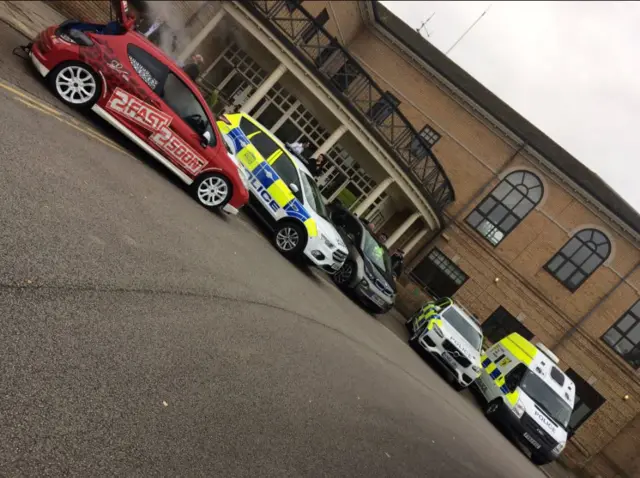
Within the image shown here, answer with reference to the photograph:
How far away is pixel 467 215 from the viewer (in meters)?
24.4

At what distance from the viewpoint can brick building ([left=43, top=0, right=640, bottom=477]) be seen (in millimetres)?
20469

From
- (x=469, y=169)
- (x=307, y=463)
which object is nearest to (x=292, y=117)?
(x=469, y=169)

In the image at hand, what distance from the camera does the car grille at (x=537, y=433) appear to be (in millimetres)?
14180

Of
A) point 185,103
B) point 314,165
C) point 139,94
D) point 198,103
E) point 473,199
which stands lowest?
point 139,94

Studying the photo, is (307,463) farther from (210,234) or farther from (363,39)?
(363,39)

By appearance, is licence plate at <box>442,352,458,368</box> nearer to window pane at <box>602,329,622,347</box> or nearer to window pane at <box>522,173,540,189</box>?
window pane at <box>602,329,622,347</box>

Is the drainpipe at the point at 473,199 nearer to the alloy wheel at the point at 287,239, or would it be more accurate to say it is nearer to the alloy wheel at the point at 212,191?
the alloy wheel at the point at 287,239

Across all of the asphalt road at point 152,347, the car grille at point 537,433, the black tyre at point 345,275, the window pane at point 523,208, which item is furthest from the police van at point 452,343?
the window pane at point 523,208

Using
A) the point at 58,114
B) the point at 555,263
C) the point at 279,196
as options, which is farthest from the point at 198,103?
the point at 555,263

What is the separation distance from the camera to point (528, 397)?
1480 centimetres

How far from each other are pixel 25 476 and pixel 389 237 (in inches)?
821

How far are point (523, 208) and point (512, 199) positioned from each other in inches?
25.1

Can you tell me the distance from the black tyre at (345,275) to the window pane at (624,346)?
14.9m

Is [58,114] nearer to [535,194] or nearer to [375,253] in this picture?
[375,253]
